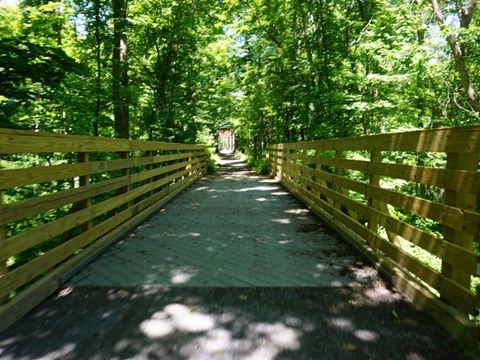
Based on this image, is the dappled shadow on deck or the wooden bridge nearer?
the dappled shadow on deck

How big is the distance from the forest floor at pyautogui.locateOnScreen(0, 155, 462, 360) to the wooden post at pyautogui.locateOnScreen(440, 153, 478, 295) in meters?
0.41

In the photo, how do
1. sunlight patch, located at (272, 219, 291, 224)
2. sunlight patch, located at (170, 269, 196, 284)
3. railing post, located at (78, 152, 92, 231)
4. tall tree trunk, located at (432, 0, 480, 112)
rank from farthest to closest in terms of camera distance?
tall tree trunk, located at (432, 0, 480, 112)
sunlight patch, located at (272, 219, 291, 224)
railing post, located at (78, 152, 92, 231)
sunlight patch, located at (170, 269, 196, 284)

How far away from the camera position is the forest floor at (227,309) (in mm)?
2217

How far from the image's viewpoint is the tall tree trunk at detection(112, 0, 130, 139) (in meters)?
9.26

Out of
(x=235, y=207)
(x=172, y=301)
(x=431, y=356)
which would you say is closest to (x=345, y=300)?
(x=431, y=356)

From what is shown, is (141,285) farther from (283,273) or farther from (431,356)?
(431,356)

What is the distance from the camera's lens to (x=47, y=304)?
2848 mm

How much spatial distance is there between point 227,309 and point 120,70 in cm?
956

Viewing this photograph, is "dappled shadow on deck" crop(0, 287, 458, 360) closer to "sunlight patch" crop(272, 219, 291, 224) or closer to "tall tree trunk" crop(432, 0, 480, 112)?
"sunlight patch" crop(272, 219, 291, 224)

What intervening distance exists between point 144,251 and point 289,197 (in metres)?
5.17

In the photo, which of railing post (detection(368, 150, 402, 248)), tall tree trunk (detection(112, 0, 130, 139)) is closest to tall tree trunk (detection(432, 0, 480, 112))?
railing post (detection(368, 150, 402, 248))

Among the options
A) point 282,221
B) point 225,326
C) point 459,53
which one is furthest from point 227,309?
point 459,53

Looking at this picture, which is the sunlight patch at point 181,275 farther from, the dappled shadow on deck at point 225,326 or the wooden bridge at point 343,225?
the dappled shadow on deck at point 225,326

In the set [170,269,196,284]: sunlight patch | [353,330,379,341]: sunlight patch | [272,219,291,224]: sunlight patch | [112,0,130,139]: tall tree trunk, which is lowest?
[272,219,291,224]: sunlight patch
